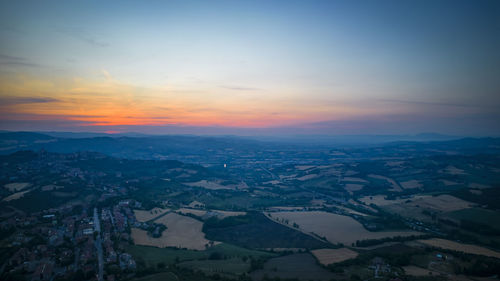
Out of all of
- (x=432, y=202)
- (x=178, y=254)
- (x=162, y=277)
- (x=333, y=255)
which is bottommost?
(x=178, y=254)

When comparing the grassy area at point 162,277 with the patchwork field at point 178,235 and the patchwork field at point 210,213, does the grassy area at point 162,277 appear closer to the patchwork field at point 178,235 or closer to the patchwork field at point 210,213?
the patchwork field at point 178,235

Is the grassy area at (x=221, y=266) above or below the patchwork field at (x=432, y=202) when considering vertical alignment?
below

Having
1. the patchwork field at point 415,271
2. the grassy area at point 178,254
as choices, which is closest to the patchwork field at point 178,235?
the grassy area at point 178,254

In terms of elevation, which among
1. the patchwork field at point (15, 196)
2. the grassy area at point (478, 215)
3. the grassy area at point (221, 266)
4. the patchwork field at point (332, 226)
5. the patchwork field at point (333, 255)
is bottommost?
the patchwork field at point (332, 226)

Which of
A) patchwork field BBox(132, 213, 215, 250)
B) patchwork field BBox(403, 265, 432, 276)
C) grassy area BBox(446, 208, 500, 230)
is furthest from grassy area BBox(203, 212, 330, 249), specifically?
grassy area BBox(446, 208, 500, 230)

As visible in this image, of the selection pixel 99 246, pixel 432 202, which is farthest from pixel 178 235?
pixel 432 202

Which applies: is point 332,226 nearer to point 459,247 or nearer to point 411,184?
point 459,247

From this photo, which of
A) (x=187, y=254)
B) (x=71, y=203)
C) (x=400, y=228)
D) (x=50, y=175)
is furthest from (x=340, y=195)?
(x=50, y=175)
